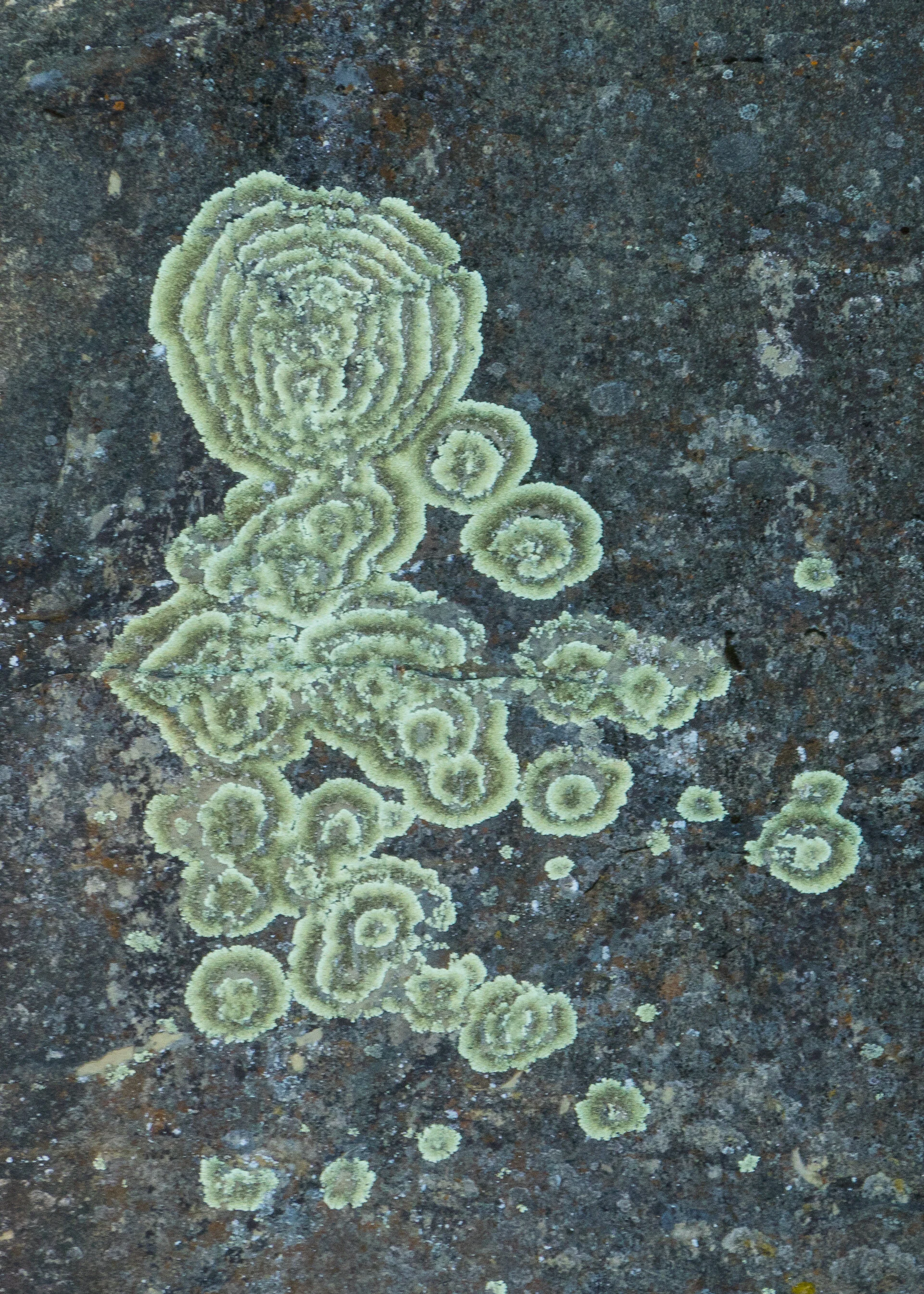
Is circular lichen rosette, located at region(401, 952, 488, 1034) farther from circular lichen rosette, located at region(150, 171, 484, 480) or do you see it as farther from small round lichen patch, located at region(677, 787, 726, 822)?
circular lichen rosette, located at region(150, 171, 484, 480)

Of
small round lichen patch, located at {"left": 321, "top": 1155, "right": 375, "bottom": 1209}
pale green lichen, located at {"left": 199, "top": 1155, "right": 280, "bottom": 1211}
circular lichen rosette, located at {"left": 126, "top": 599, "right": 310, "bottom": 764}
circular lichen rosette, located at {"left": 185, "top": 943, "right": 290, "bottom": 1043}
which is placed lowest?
pale green lichen, located at {"left": 199, "top": 1155, "right": 280, "bottom": 1211}

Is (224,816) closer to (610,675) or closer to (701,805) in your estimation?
(610,675)

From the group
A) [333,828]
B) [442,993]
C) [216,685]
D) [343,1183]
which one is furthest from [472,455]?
[343,1183]

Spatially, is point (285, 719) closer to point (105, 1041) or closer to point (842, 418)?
point (105, 1041)

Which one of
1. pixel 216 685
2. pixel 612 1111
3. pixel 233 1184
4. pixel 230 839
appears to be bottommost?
pixel 233 1184

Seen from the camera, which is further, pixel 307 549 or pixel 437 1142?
pixel 437 1142

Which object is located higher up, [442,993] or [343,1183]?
[442,993]

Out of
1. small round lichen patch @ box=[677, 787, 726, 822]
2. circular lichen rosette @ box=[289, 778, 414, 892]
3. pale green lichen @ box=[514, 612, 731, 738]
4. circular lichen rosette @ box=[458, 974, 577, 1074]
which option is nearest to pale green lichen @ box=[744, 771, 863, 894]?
small round lichen patch @ box=[677, 787, 726, 822]

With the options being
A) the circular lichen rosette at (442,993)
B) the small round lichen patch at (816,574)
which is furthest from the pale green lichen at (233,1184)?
the small round lichen patch at (816,574)
